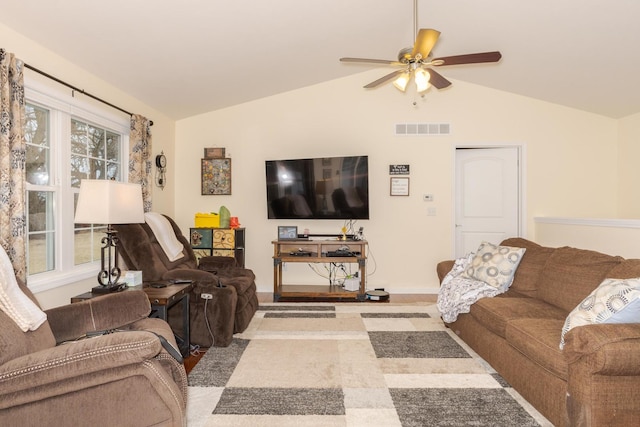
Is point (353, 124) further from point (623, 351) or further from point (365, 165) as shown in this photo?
point (623, 351)

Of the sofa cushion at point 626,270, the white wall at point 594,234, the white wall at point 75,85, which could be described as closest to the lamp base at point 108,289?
the white wall at point 75,85

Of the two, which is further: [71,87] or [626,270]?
[71,87]

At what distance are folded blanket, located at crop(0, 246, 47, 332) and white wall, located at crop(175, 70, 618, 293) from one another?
3467 millimetres

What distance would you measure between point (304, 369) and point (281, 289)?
88.3 inches

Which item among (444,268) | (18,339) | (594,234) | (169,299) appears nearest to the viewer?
(18,339)

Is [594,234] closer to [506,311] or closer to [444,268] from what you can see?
[444,268]

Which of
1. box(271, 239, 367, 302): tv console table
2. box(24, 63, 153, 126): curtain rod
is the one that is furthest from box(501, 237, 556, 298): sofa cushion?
box(24, 63, 153, 126): curtain rod

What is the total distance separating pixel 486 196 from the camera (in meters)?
5.20

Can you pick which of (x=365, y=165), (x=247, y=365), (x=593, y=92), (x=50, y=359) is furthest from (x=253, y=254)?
(x=593, y=92)

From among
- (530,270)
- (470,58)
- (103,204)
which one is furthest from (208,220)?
(530,270)

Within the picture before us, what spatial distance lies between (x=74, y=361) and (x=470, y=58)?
9.54 feet

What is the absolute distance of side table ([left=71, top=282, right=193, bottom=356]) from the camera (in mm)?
2455

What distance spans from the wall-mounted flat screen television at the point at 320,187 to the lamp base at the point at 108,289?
2555 mm

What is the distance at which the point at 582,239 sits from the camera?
4328mm
